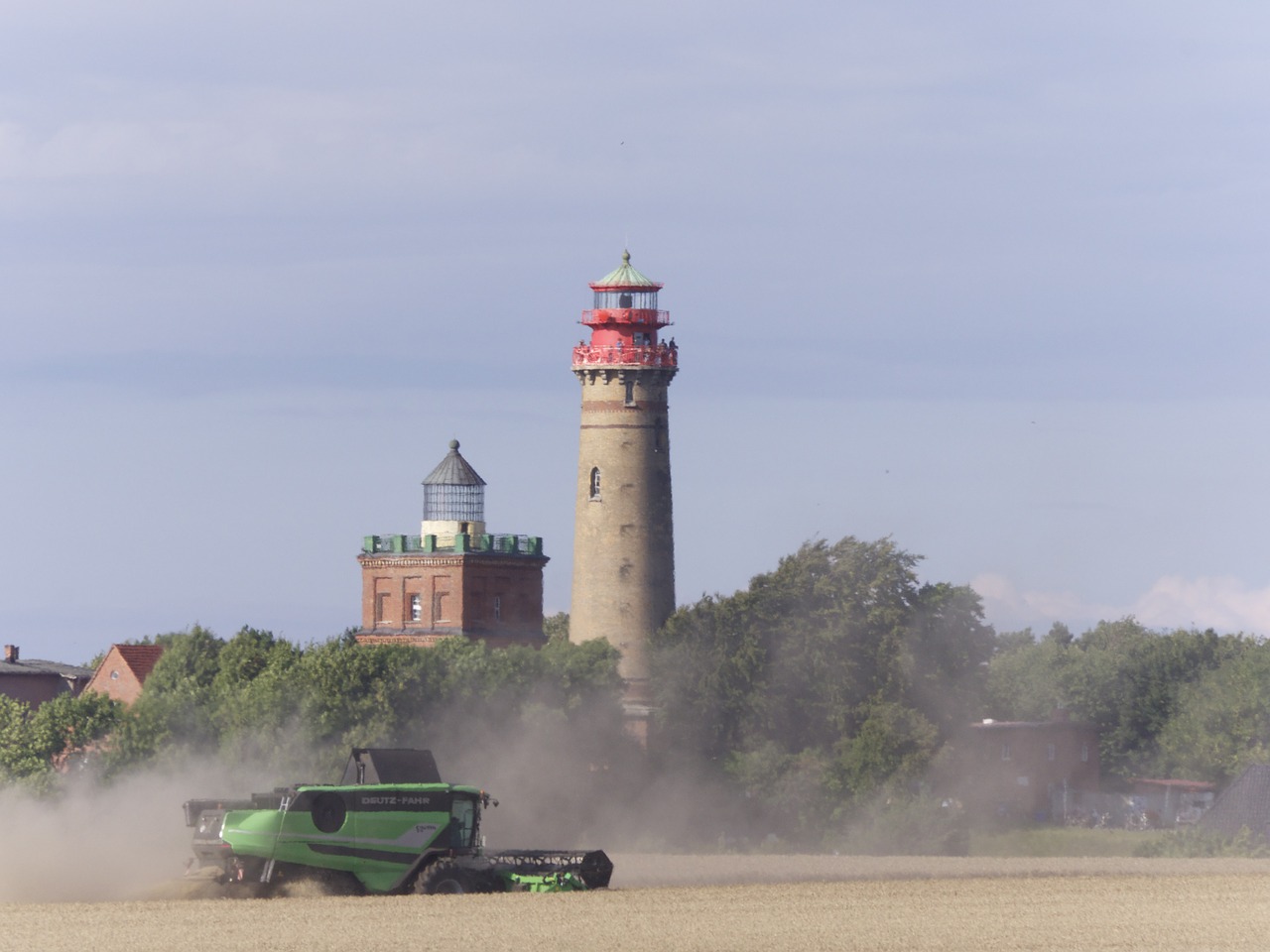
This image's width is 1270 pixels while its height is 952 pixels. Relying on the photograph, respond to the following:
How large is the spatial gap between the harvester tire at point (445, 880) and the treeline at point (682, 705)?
34529 millimetres

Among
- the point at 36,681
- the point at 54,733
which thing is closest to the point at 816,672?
the point at 54,733

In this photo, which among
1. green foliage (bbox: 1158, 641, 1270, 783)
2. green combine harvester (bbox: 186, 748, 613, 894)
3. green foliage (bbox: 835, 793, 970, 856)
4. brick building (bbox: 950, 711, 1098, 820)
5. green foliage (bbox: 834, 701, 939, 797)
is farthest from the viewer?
green foliage (bbox: 1158, 641, 1270, 783)

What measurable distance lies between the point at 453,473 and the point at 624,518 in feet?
41.2

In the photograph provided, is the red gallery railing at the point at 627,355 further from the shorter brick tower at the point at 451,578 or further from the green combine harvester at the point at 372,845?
the green combine harvester at the point at 372,845

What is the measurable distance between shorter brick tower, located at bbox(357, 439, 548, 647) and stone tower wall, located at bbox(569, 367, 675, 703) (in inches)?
240

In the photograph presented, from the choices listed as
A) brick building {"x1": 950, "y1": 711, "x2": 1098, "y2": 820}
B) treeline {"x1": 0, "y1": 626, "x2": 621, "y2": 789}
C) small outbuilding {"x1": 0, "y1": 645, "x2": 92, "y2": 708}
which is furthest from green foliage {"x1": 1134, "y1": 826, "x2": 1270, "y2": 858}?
small outbuilding {"x1": 0, "y1": 645, "x2": 92, "y2": 708}

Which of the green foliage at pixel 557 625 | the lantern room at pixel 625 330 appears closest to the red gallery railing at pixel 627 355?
the lantern room at pixel 625 330

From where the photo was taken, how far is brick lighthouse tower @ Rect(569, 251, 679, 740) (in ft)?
343

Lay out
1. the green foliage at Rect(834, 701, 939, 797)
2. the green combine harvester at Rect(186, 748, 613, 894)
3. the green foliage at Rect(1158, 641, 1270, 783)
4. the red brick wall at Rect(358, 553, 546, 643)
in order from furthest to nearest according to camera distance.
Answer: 1. the green foliage at Rect(1158, 641, 1270, 783)
2. the red brick wall at Rect(358, 553, 546, 643)
3. the green foliage at Rect(834, 701, 939, 797)
4. the green combine harvester at Rect(186, 748, 613, 894)

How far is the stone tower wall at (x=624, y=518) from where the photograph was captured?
10462 cm

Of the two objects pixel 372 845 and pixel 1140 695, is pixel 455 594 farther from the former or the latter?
pixel 372 845

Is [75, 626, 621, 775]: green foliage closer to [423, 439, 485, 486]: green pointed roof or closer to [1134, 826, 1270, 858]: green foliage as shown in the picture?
[423, 439, 485, 486]: green pointed roof

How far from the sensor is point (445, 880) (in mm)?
52812

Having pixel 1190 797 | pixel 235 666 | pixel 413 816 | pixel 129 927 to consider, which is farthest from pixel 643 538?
pixel 129 927
